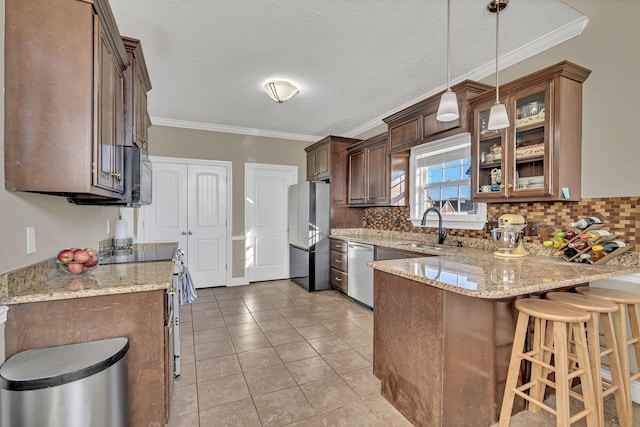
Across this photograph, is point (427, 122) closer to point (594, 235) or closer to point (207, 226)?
point (594, 235)

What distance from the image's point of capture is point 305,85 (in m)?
3.50

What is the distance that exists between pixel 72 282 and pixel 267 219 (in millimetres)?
3907

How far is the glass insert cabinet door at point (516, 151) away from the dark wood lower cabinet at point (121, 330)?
2.64 meters

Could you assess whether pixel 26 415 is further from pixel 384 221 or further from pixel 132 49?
pixel 384 221

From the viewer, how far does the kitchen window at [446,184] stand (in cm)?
321

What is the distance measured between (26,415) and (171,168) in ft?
13.7

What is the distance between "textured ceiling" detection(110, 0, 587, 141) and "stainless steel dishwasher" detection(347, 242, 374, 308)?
6.47 ft

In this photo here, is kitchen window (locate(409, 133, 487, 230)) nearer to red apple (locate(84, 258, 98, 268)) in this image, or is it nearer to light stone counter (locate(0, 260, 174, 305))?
light stone counter (locate(0, 260, 174, 305))

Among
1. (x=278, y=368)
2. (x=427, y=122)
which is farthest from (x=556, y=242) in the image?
(x=278, y=368)

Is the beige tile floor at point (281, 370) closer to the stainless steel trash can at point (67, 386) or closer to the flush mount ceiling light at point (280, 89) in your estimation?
the stainless steel trash can at point (67, 386)

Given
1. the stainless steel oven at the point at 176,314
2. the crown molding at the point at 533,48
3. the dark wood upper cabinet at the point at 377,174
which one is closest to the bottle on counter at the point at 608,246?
the crown molding at the point at 533,48

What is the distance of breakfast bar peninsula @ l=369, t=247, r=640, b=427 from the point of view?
1630mm

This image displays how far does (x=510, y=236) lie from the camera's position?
2475 millimetres

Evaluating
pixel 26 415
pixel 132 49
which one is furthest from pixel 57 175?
pixel 132 49
